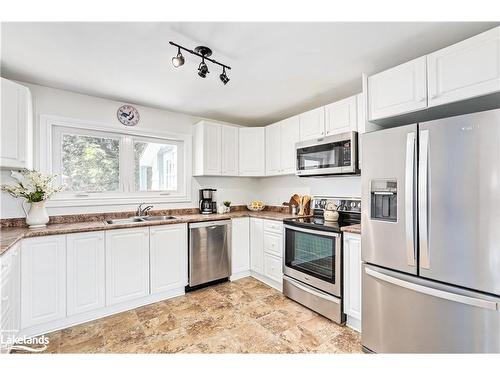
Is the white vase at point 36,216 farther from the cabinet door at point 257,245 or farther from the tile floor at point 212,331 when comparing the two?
the cabinet door at point 257,245

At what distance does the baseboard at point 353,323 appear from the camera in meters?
2.05

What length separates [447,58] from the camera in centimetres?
150

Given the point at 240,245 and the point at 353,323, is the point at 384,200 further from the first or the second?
the point at 240,245

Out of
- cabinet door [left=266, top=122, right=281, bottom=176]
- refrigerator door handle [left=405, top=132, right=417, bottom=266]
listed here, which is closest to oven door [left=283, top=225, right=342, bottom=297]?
refrigerator door handle [left=405, top=132, right=417, bottom=266]

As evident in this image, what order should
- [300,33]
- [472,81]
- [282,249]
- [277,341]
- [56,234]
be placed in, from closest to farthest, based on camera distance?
[472,81] → [300,33] → [277,341] → [56,234] → [282,249]

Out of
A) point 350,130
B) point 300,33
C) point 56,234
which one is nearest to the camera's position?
point 300,33

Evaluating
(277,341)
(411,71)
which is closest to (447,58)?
(411,71)

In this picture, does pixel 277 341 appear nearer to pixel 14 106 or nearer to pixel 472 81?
pixel 472 81

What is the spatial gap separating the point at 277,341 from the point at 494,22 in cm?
275

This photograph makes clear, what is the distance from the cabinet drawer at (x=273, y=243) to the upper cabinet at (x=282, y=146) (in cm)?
90

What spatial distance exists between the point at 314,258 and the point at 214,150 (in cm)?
205

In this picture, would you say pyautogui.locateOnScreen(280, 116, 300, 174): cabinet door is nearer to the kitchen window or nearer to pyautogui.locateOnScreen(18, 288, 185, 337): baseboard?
the kitchen window

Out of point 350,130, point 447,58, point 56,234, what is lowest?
point 56,234

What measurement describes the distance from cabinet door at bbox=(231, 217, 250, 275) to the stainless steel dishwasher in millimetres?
71
